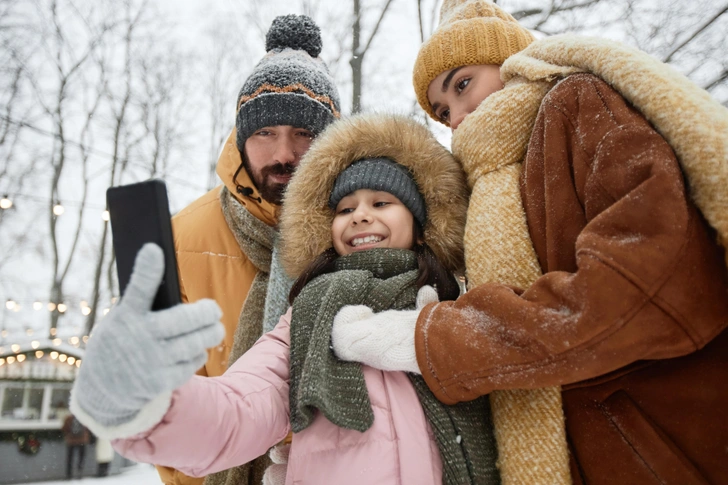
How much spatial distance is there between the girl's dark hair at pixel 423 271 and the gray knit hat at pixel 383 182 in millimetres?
108

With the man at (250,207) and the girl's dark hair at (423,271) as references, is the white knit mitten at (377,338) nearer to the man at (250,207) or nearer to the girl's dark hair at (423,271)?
the girl's dark hair at (423,271)

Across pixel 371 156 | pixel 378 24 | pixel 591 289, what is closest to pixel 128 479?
pixel 378 24

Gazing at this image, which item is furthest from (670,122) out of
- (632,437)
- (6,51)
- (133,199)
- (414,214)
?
(6,51)

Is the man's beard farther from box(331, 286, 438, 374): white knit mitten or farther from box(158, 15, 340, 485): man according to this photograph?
box(331, 286, 438, 374): white knit mitten

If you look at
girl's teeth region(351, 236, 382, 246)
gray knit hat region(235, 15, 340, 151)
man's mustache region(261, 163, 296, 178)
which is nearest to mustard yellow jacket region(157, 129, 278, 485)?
man's mustache region(261, 163, 296, 178)

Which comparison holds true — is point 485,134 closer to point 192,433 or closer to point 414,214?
point 414,214

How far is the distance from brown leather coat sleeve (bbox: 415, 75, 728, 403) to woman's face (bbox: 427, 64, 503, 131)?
2.47 ft

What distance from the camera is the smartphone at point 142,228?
927mm

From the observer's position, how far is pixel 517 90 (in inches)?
62.6

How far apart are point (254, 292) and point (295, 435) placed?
3.69 ft

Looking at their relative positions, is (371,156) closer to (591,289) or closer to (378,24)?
(591,289)

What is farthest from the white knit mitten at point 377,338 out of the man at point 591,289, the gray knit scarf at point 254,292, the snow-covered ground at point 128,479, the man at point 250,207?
the snow-covered ground at point 128,479

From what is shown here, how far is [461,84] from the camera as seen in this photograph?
221 centimetres

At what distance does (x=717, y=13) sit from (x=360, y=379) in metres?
7.09
